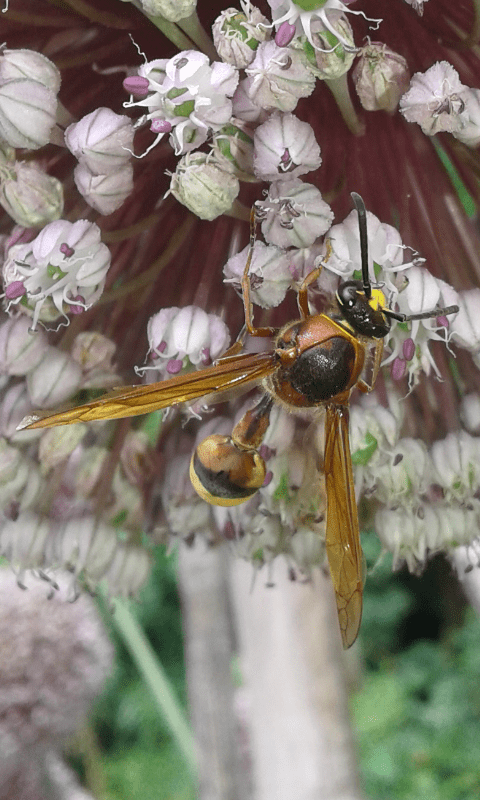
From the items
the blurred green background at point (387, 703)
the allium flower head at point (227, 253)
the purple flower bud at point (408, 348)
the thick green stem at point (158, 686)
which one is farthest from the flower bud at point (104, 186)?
the blurred green background at point (387, 703)

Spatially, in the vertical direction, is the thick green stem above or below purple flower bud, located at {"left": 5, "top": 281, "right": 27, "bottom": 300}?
below

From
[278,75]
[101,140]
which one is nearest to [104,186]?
[101,140]

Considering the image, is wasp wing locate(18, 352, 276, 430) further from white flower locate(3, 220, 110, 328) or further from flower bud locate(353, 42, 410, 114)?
flower bud locate(353, 42, 410, 114)

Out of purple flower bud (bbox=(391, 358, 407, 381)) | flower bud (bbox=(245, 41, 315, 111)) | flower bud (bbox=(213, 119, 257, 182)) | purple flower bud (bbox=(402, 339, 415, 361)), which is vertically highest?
flower bud (bbox=(245, 41, 315, 111))

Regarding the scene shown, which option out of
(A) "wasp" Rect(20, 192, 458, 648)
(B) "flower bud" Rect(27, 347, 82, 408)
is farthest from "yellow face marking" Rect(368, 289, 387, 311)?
(B) "flower bud" Rect(27, 347, 82, 408)

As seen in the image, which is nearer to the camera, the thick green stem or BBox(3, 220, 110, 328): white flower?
BBox(3, 220, 110, 328): white flower

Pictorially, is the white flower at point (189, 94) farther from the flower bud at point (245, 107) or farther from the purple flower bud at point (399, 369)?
the purple flower bud at point (399, 369)
